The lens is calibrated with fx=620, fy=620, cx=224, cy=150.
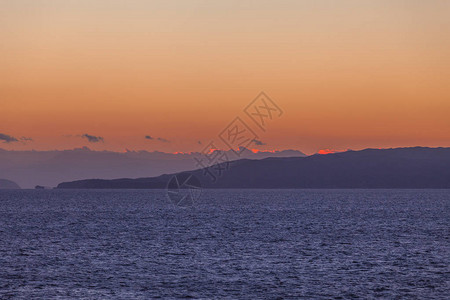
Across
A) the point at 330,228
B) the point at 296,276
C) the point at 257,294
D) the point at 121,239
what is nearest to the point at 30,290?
the point at 257,294

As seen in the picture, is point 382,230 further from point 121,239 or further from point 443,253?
point 121,239

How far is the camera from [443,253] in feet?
232

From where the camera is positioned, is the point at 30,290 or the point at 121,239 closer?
the point at 30,290

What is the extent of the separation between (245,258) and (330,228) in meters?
43.9

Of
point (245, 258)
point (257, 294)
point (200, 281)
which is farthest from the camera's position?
point (245, 258)

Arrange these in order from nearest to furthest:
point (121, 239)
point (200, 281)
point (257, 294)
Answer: point (257, 294) < point (200, 281) < point (121, 239)

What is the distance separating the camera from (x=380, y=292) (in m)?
48.2

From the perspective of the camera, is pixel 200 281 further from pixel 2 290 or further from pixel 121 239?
pixel 121 239

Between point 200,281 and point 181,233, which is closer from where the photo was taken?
point 200,281

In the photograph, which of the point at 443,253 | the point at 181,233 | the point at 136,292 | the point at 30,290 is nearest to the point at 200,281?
the point at 136,292

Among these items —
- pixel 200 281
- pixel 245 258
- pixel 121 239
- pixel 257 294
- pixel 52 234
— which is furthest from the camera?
pixel 52 234

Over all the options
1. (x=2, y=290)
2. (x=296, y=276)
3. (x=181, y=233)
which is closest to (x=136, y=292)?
(x=2, y=290)

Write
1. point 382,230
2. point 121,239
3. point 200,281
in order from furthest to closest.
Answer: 1. point 382,230
2. point 121,239
3. point 200,281

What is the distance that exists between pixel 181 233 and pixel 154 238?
8.22 metres
